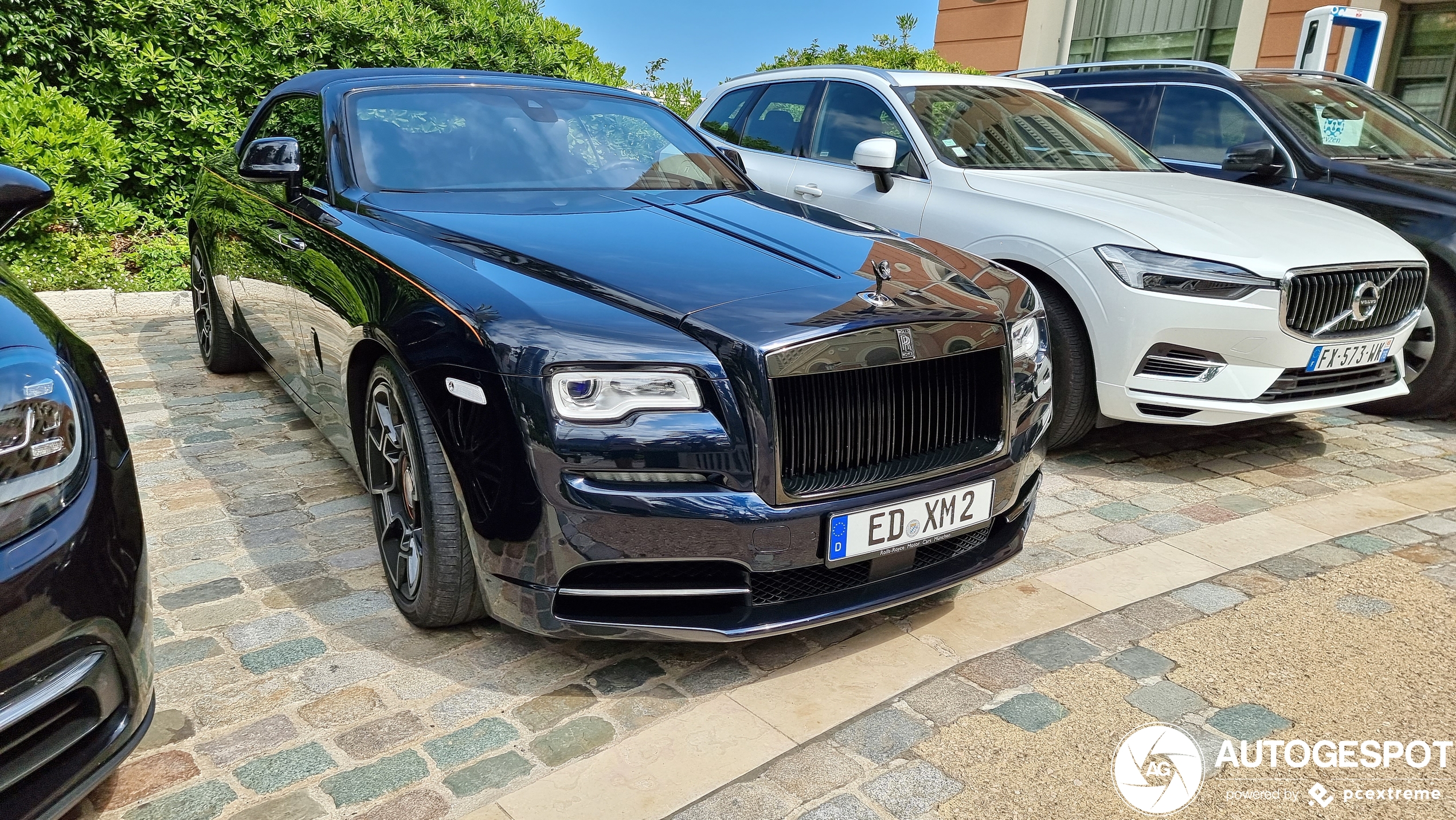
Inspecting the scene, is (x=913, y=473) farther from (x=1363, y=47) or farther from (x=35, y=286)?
(x=1363, y=47)

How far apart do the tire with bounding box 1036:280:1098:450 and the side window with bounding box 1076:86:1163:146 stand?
266 centimetres

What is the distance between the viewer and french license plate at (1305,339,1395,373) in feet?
13.9

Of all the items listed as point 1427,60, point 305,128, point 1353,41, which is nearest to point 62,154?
point 305,128

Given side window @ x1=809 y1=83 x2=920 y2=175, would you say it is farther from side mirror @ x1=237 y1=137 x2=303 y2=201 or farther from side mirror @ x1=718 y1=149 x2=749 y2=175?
side mirror @ x1=237 y1=137 x2=303 y2=201

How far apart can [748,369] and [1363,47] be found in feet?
31.5

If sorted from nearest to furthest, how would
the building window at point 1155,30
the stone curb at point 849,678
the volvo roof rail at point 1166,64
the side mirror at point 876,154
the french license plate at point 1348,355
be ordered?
1. the stone curb at point 849,678
2. the french license plate at point 1348,355
3. the side mirror at point 876,154
4. the volvo roof rail at point 1166,64
5. the building window at point 1155,30

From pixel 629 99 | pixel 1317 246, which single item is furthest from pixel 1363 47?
pixel 629 99

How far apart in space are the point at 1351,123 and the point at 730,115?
149 inches

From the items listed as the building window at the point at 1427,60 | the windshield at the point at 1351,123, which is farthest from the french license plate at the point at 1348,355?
the building window at the point at 1427,60

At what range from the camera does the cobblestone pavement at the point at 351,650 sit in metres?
2.22

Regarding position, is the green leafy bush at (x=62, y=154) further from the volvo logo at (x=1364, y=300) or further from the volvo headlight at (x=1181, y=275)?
the volvo logo at (x=1364, y=300)

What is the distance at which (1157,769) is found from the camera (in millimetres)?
2334

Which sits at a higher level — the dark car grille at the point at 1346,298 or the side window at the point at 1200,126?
the side window at the point at 1200,126

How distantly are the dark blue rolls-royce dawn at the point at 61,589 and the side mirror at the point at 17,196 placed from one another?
48 centimetres
